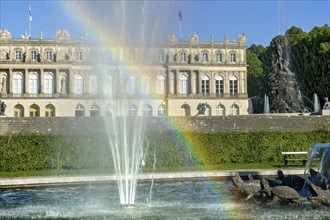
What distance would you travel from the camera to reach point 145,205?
46.1 ft

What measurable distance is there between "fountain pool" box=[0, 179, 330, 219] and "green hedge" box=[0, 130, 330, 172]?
7.07m

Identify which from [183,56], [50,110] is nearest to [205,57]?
[183,56]

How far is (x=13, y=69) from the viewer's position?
69.4m

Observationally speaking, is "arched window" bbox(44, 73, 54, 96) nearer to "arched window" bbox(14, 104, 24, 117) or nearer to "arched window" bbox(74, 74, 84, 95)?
"arched window" bbox(74, 74, 84, 95)

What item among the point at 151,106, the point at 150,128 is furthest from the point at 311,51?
the point at 150,128

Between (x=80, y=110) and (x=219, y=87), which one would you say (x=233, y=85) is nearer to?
(x=219, y=87)

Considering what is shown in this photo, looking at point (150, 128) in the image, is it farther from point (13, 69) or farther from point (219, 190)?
point (13, 69)

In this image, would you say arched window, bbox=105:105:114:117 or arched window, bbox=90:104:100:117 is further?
arched window, bbox=90:104:100:117

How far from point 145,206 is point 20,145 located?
12.6 meters

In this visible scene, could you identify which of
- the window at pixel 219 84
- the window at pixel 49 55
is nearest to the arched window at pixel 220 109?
the window at pixel 219 84

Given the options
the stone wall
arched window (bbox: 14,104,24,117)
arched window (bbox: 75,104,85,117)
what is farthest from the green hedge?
arched window (bbox: 14,104,24,117)

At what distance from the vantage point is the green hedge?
974 inches

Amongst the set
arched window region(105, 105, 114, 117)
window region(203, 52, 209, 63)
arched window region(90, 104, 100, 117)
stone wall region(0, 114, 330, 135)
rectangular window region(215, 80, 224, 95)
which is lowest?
stone wall region(0, 114, 330, 135)

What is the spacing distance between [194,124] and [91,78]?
3865 centimetres
